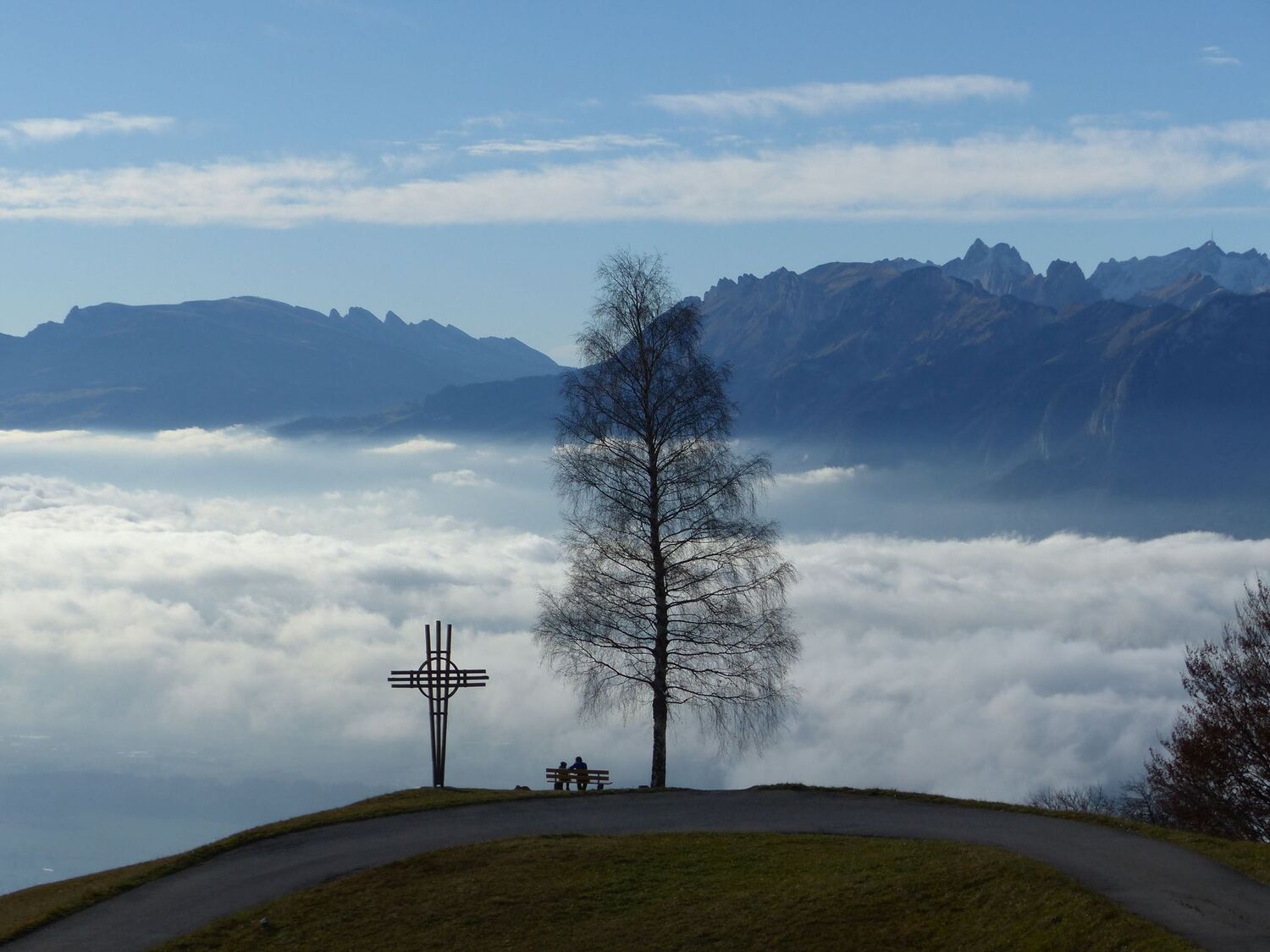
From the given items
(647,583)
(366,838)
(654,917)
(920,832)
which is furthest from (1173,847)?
(366,838)

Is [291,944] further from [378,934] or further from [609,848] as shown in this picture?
[609,848]

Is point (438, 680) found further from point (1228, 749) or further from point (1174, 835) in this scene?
point (1228, 749)

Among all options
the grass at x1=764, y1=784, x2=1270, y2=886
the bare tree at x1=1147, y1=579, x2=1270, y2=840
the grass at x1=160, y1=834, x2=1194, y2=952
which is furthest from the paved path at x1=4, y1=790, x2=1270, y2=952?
the bare tree at x1=1147, y1=579, x2=1270, y2=840

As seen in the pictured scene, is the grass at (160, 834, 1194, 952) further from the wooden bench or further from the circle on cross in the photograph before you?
the circle on cross

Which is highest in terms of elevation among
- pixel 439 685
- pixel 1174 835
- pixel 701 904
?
pixel 439 685

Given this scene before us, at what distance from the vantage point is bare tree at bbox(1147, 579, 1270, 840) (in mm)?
45969

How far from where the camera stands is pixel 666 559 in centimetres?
4431

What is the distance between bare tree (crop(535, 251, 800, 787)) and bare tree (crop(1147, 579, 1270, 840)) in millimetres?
15215

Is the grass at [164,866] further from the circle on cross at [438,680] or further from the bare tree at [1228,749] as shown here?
the bare tree at [1228,749]

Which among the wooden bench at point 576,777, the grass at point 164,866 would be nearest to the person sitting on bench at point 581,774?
the wooden bench at point 576,777

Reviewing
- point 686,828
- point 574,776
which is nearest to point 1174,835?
point 686,828

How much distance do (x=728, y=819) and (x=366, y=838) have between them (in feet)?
32.5

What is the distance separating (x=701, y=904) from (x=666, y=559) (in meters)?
15.9

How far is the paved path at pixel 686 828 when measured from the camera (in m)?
27.7
